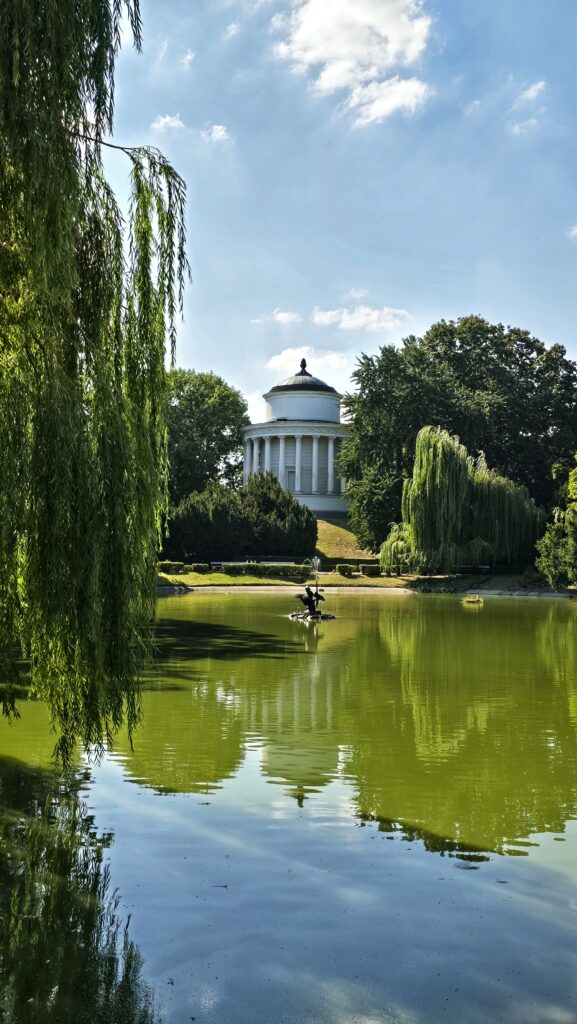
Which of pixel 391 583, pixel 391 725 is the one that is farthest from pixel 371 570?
pixel 391 725

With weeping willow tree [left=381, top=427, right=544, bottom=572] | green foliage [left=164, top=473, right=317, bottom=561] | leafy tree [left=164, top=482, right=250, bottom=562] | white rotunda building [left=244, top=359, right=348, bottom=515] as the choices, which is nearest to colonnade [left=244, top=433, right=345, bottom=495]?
white rotunda building [left=244, top=359, right=348, bottom=515]

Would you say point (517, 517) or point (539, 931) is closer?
point (539, 931)

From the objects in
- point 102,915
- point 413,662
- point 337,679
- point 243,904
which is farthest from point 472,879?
point 413,662

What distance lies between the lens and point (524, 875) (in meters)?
6.53

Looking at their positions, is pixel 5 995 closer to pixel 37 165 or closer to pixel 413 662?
pixel 37 165

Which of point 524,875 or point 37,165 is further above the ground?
point 37,165

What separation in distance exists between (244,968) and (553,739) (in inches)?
268

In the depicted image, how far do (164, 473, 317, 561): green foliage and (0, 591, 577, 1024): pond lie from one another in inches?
1481

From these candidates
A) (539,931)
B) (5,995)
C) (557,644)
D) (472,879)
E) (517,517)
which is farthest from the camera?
(517,517)

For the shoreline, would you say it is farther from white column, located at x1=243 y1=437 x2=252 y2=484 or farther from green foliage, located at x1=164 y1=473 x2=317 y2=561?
white column, located at x1=243 y1=437 x2=252 y2=484

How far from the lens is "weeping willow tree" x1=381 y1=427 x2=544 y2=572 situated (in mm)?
43594

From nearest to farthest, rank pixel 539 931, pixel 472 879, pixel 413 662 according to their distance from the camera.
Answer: pixel 539 931 → pixel 472 879 → pixel 413 662

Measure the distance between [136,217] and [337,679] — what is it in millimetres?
9919

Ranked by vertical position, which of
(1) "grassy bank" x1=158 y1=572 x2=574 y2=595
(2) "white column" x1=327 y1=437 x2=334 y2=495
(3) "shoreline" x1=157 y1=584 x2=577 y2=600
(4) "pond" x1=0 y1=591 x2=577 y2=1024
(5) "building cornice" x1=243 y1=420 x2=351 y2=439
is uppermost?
(5) "building cornice" x1=243 y1=420 x2=351 y2=439
